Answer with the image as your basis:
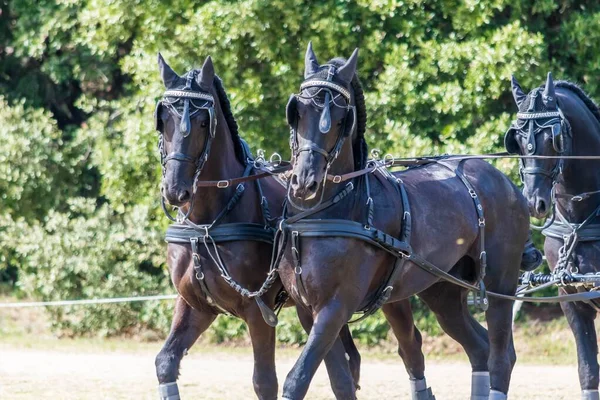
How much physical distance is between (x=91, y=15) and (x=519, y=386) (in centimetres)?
696

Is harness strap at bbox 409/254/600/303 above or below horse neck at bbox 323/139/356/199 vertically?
below

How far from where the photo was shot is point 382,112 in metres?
12.2

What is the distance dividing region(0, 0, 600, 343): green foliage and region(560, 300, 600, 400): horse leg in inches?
165

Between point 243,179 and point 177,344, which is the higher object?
point 243,179

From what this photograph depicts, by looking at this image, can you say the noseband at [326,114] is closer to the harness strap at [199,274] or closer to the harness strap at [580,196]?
the harness strap at [199,274]

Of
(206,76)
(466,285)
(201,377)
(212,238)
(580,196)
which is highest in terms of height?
(206,76)

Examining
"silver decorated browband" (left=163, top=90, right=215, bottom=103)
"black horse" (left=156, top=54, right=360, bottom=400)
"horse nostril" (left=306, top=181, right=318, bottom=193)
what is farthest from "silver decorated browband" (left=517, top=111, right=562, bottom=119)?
"silver decorated browband" (left=163, top=90, right=215, bottom=103)

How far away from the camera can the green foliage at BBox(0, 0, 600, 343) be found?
11.9 metres

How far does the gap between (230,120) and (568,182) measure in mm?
2505

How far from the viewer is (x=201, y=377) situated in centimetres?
1033

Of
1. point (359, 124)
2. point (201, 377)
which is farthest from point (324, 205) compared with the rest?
point (201, 377)

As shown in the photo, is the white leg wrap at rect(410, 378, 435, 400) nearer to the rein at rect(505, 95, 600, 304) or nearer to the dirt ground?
the rein at rect(505, 95, 600, 304)

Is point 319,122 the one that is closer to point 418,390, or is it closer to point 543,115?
point 543,115

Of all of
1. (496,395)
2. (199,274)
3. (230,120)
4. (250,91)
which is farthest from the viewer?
(250,91)
